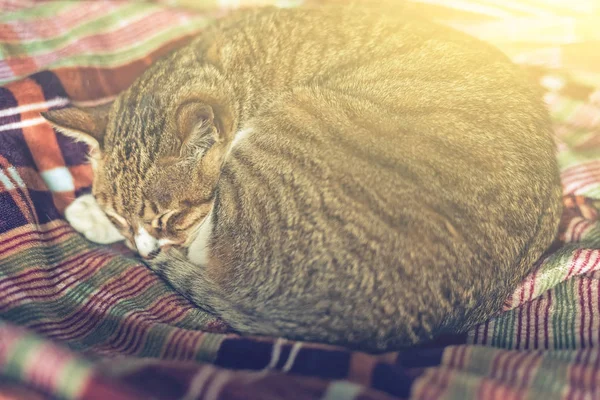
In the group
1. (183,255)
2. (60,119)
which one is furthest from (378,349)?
(60,119)

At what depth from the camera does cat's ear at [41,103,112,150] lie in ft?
5.60

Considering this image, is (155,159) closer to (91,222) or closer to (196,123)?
(196,123)

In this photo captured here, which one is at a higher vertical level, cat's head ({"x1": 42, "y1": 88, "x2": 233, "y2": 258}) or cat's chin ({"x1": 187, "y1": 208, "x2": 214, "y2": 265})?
cat's head ({"x1": 42, "y1": 88, "x2": 233, "y2": 258})

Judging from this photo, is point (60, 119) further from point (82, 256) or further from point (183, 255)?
point (183, 255)

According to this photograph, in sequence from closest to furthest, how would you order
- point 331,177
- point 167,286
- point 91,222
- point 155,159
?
point 331,177
point 155,159
point 167,286
point 91,222

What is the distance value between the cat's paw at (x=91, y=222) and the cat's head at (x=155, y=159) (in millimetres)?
135

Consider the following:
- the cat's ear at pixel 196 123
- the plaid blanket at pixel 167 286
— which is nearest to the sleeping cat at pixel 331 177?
the cat's ear at pixel 196 123

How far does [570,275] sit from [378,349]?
719mm

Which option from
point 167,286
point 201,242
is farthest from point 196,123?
point 167,286

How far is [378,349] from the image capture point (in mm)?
1433

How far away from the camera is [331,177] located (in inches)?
60.9

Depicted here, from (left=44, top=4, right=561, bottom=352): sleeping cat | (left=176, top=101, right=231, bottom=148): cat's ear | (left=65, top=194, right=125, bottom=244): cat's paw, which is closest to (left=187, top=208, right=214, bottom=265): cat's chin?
(left=44, top=4, right=561, bottom=352): sleeping cat

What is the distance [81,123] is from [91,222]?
38cm

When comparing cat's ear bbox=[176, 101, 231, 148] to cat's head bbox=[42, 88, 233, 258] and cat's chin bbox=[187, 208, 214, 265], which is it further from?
cat's chin bbox=[187, 208, 214, 265]
